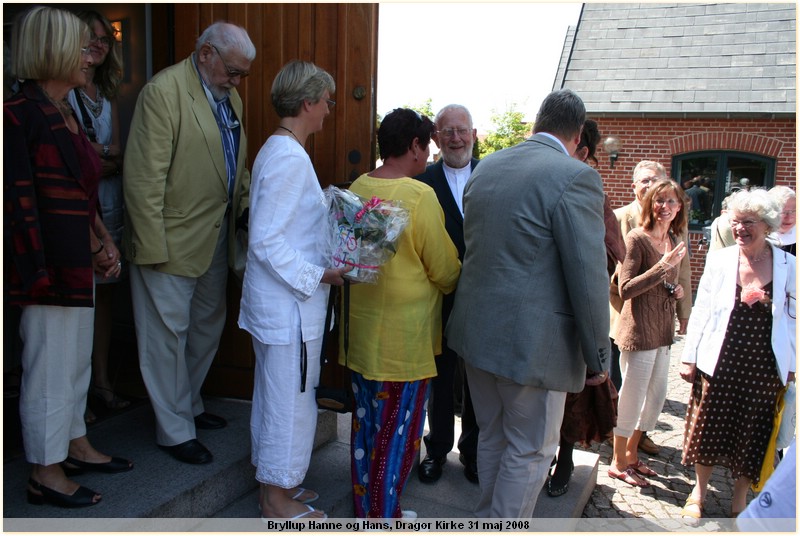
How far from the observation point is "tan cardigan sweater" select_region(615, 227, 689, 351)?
4012 millimetres

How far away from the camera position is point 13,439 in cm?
317

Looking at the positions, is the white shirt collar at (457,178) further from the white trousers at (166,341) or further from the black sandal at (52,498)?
the black sandal at (52,498)

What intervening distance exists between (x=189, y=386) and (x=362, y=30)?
6.93ft

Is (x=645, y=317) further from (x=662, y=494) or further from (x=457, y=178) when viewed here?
(x=457, y=178)

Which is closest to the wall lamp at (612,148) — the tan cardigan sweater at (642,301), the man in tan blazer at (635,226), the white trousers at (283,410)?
the man in tan blazer at (635,226)

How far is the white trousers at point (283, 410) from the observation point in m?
2.62

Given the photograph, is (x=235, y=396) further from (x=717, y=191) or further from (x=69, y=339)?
(x=717, y=191)

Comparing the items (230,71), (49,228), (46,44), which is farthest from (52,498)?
(230,71)

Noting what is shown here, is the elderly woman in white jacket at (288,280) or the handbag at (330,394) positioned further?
the handbag at (330,394)

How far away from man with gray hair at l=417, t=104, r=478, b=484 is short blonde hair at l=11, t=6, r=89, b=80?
1818 millimetres

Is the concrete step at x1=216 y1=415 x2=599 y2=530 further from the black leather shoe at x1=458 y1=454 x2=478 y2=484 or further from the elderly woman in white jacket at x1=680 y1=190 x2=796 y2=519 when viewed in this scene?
the elderly woman in white jacket at x1=680 y1=190 x2=796 y2=519

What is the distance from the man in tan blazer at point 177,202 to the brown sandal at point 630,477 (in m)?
2.68

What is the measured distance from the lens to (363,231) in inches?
101

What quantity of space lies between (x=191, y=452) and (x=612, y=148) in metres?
11.5
